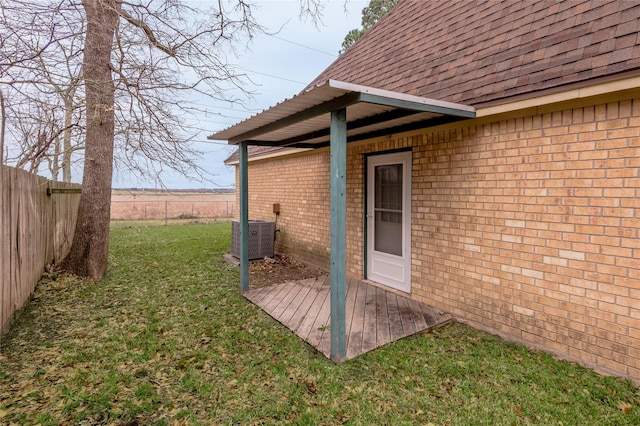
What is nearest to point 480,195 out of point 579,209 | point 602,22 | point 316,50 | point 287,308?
point 579,209

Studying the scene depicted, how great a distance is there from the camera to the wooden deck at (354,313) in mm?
3799

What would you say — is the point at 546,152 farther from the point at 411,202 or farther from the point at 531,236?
the point at 411,202

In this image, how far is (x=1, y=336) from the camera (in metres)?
3.67

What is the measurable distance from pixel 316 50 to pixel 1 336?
1529 cm

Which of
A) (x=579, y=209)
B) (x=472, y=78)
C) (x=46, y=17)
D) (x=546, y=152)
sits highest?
(x=46, y=17)

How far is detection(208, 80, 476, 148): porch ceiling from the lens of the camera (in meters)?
3.07

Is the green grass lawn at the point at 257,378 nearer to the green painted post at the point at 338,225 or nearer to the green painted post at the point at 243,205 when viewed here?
the green painted post at the point at 338,225

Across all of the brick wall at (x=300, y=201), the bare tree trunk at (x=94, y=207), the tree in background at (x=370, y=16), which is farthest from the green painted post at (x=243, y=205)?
the tree in background at (x=370, y=16)

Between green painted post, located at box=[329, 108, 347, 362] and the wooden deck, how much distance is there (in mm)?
248

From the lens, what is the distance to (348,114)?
4070 mm

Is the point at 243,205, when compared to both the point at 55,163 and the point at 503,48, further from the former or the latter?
the point at 55,163

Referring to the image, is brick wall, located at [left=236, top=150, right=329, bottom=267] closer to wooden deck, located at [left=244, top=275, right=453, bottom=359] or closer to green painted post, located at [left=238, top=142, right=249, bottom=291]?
wooden deck, located at [left=244, top=275, right=453, bottom=359]

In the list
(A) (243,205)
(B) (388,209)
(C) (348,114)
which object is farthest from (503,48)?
(A) (243,205)

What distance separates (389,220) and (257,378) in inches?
131
